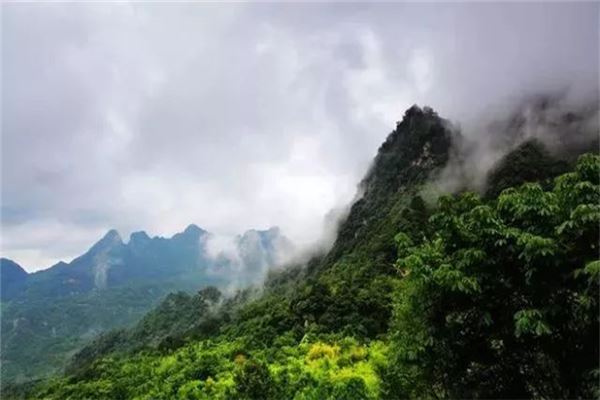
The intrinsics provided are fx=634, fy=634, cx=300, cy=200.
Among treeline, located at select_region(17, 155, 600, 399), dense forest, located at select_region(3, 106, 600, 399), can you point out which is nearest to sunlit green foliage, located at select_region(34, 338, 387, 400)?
dense forest, located at select_region(3, 106, 600, 399)

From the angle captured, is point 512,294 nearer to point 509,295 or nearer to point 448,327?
point 509,295

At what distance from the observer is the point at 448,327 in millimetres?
11805

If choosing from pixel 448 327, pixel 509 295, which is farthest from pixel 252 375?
pixel 509 295

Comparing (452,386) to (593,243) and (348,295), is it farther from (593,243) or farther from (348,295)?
(348,295)

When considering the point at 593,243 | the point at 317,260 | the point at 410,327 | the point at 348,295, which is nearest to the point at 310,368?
the point at 348,295

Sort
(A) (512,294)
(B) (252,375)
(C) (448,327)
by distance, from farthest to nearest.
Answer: (B) (252,375) → (C) (448,327) → (A) (512,294)

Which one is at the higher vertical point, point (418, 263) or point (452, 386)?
point (418, 263)

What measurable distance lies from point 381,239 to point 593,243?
222ft

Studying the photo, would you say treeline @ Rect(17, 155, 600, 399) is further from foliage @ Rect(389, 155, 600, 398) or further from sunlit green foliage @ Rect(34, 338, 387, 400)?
sunlit green foliage @ Rect(34, 338, 387, 400)

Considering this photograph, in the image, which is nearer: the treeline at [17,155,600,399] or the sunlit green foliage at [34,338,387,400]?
the treeline at [17,155,600,399]

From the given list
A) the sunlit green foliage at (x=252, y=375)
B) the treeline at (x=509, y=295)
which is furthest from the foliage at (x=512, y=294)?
the sunlit green foliage at (x=252, y=375)

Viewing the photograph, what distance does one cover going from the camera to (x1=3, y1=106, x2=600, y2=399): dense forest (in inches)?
414

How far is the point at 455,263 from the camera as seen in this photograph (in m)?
11.8

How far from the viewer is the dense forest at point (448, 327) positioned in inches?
414
